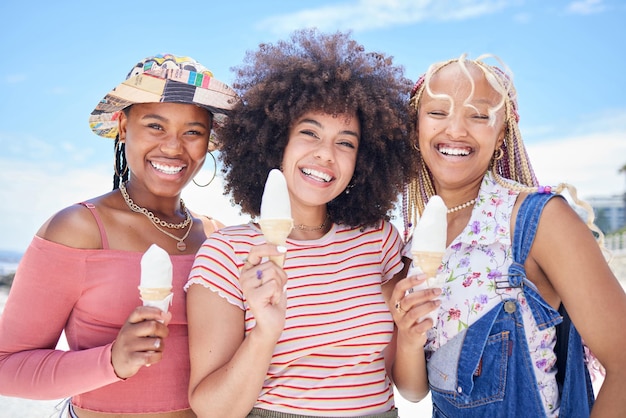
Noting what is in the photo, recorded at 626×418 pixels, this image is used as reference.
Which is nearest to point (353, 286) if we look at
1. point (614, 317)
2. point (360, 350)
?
point (360, 350)

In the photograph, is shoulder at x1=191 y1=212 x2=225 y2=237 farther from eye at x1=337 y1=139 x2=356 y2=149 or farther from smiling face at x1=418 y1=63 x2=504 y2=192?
smiling face at x1=418 y1=63 x2=504 y2=192

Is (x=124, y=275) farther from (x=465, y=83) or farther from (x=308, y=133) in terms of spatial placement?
(x=465, y=83)

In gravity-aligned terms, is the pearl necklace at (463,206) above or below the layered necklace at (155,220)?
above

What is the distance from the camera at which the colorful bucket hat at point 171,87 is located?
12.7 ft

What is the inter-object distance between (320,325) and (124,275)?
3.93 feet

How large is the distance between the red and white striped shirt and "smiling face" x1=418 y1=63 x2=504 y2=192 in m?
0.81

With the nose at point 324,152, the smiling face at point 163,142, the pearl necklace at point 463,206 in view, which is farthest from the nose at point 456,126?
the smiling face at point 163,142

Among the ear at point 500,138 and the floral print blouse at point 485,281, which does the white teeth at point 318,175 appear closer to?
the floral print blouse at point 485,281

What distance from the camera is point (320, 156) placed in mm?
3477

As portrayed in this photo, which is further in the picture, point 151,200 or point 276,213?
point 151,200

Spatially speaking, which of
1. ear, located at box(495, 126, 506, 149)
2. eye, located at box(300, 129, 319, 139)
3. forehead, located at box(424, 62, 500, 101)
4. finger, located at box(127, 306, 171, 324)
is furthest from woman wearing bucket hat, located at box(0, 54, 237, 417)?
ear, located at box(495, 126, 506, 149)

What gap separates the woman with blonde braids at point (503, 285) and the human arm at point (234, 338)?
694 mm

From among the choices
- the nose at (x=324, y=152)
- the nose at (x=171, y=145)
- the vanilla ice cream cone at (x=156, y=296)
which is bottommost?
the vanilla ice cream cone at (x=156, y=296)

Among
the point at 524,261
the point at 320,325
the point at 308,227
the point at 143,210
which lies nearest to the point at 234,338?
the point at 320,325
